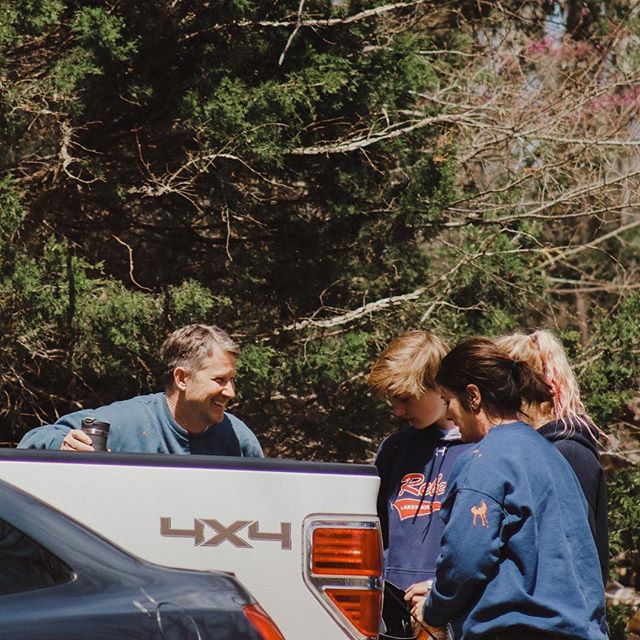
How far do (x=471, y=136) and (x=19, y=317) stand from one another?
3.77 m

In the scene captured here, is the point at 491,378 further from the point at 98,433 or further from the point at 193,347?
the point at 193,347

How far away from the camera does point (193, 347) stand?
4.84 meters

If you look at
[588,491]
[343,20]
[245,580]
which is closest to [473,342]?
[588,491]

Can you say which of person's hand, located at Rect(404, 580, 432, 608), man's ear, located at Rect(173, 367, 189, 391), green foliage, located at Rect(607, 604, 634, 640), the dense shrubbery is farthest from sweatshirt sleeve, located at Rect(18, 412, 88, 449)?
green foliage, located at Rect(607, 604, 634, 640)

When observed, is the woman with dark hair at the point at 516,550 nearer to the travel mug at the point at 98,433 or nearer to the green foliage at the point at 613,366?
the travel mug at the point at 98,433

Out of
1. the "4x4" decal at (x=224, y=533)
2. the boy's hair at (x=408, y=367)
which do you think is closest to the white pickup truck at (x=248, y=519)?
the "4x4" decal at (x=224, y=533)

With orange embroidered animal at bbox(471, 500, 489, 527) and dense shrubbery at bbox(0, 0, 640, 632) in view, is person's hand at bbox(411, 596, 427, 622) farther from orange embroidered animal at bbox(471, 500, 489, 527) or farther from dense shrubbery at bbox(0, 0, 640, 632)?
dense shrubbery at bbox(0, 0, 640, 632)

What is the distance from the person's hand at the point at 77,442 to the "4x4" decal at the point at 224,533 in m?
1.01

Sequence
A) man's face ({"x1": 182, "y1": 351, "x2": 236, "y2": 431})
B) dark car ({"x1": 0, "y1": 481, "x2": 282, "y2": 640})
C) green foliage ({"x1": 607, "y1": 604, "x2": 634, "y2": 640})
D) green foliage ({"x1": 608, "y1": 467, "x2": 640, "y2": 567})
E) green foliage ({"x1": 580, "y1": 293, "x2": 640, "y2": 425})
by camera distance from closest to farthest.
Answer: dark car ({"x1": 0, "y1": 481, "x2": 282, "y2": 640}) < man's face ({"x1": 182, "y1": 351, "x2": 236, "y2": 431}) < green foliage ({"x1": 580, "y1": 293, "x2": 640, "y2": 425}) < green foliage ({"x1": 608, "y1": 467, "x2": 640, "y2": 567}) < green foliage ({"x1": 607, "y1": 604, "x2": 634, "y2": 640})

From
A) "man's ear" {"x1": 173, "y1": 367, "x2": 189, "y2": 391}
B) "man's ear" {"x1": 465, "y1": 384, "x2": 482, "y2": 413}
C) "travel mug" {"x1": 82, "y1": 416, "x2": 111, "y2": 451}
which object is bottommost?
"travel mug" {"x1": 82, "y1": 416, "x2": 111, "y2": 451}

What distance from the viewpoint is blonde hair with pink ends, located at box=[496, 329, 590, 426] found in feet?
13.2

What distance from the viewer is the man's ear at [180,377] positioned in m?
4.80

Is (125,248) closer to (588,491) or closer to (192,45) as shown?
(192,45)

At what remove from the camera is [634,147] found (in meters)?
8.23
